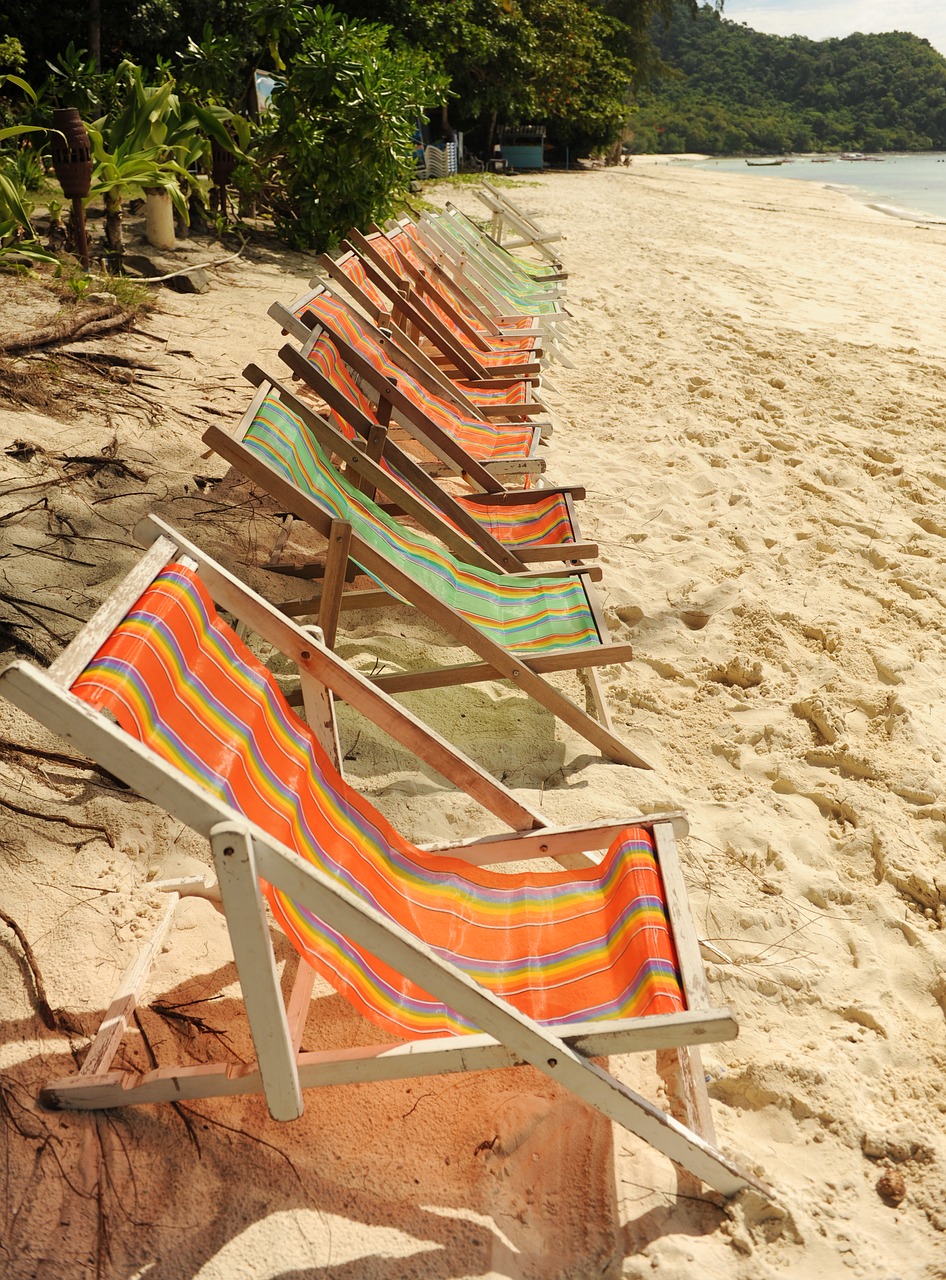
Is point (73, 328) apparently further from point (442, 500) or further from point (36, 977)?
point (36, 977)

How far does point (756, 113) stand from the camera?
242ft

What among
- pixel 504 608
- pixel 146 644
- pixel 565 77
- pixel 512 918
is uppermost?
pixel 565 77

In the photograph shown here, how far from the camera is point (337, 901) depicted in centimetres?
130

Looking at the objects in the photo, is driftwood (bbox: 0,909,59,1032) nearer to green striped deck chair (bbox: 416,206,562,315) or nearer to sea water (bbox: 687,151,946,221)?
green striped deck chair (bbox: 416,206,562,315)

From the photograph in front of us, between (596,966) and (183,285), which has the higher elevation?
(183,285)

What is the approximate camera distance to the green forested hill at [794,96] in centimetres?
6762

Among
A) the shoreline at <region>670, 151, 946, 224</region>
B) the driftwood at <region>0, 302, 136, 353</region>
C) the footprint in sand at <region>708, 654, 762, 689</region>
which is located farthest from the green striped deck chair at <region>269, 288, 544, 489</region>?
the shoreline at <region>670, 151, 946, 224</region>

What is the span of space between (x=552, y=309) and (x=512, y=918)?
5.32 meters

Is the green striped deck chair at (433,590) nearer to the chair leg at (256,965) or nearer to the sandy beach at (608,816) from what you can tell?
the sandy beach at (608,816)

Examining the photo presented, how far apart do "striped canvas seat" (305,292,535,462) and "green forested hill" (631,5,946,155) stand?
6242cm

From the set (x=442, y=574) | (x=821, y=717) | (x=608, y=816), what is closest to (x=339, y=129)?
(x=442, y=574)

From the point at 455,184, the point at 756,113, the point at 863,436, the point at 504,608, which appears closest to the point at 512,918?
the point at 504,608

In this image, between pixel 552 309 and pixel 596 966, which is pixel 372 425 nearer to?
pixel 596 966

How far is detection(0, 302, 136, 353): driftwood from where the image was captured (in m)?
4.59
